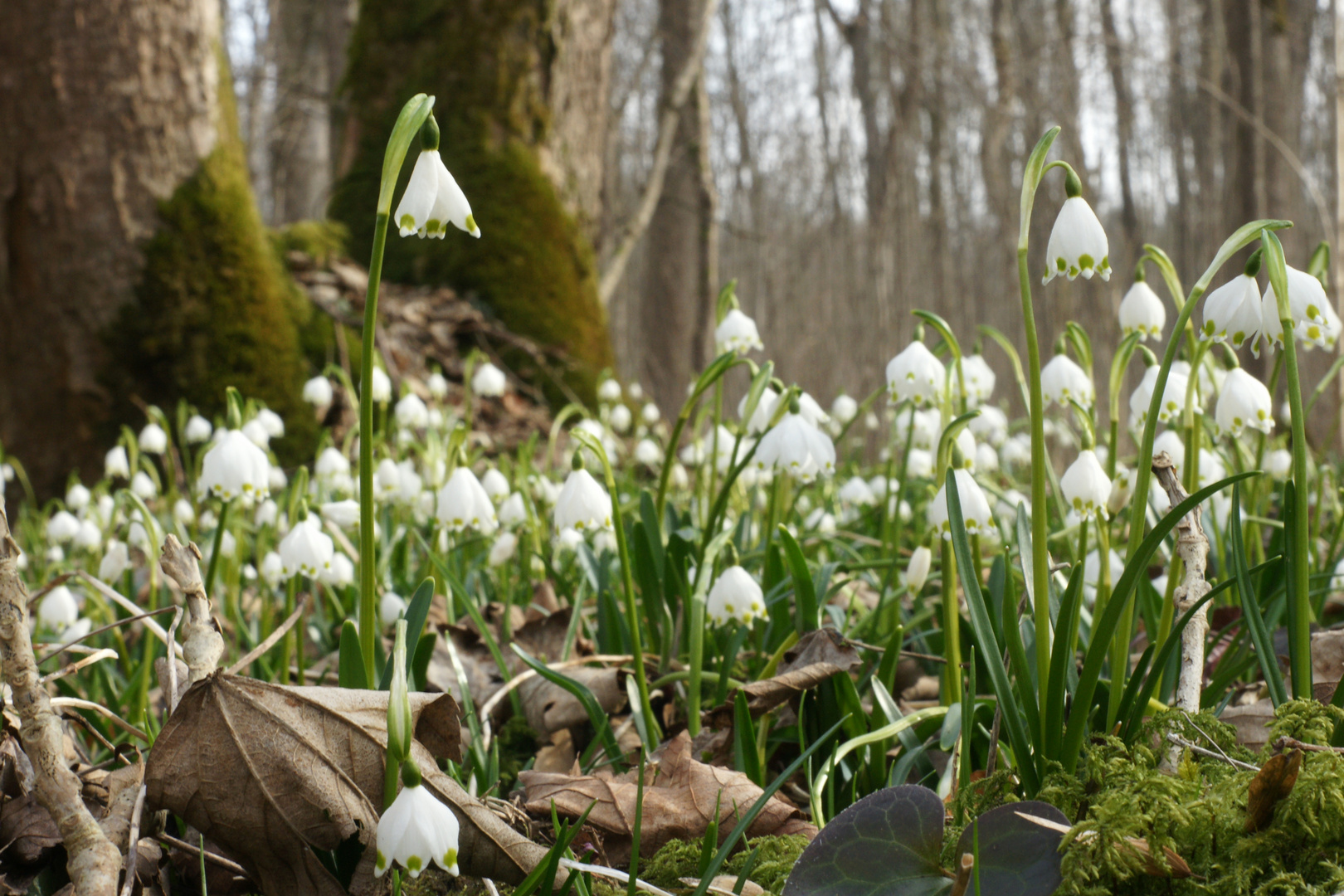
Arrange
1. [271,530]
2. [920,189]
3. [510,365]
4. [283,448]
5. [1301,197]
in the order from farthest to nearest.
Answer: [1301,197] < [920,189] < [510,365] < [283,448] < [271,530]

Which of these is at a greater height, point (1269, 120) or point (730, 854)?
point (1269, 120)

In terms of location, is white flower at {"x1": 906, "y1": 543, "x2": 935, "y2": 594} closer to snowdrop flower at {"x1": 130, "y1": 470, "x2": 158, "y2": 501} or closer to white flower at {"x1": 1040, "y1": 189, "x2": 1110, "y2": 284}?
white flower at {"x1": 1040, "y1": 189, "x2": 1110, "y2": 284}

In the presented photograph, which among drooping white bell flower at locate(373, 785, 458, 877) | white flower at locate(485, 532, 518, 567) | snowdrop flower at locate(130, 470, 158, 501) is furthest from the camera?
snowdrop flower at locate(130, 470, 158, 501)

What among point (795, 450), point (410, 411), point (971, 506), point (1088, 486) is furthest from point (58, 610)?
point (1088, 486)

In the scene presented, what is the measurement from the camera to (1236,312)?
1226 millimetres

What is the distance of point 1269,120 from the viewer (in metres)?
7.00

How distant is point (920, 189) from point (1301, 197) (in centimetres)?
726

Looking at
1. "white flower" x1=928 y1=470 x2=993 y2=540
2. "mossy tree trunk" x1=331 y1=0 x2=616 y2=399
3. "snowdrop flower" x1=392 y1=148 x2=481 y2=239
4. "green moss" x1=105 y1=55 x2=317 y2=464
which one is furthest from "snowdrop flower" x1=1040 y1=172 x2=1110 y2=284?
"mossy tree trunk" x1=331 y1=0 x2=616 y2=399

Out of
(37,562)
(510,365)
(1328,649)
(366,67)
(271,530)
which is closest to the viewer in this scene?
(1328,649)

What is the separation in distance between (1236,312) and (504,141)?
5670 mm

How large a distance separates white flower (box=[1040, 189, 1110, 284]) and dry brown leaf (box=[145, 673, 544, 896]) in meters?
0.92

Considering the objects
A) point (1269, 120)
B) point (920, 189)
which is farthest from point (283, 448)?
point (920, 189)

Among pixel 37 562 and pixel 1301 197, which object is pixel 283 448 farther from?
pixel 1301 197

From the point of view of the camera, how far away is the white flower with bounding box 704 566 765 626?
1.78 m
